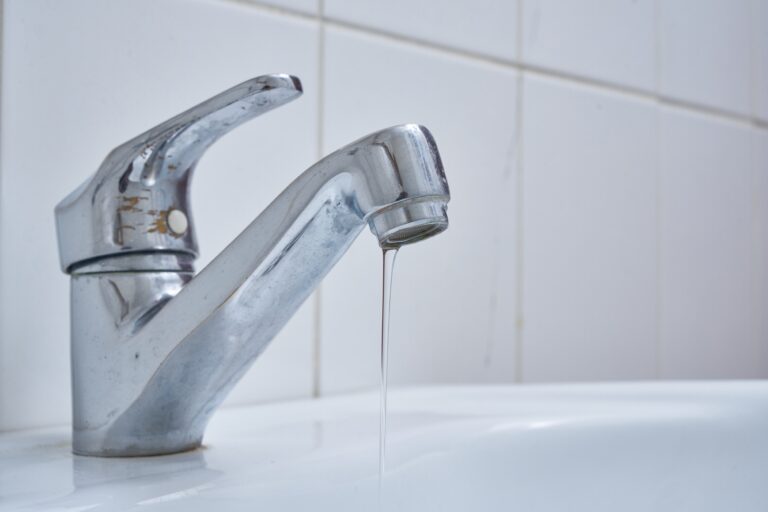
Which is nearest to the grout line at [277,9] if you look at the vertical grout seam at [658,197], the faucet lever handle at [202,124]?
the faucet lever handle at [202,124]

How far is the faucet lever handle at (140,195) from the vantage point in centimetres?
31

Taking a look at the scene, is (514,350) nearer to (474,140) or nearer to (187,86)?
(474,140)

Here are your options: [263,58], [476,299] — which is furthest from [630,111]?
[263,58]

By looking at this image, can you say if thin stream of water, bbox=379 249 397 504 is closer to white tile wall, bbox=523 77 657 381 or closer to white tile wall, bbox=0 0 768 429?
white tile wall, bbox=0 0 768 429

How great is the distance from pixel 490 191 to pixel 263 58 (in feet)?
0.57

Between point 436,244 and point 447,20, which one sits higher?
point 447,20

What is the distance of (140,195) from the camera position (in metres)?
0.32

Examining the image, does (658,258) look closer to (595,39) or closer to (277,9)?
(595,39)

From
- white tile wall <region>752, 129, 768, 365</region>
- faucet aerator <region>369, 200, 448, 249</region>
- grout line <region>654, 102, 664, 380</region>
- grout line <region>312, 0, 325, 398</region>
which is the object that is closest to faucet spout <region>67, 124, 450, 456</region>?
faucet aerator <region>369, 200, 448, 249</region>

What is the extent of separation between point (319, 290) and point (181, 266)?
17 centimetres

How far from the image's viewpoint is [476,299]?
0.56 metres

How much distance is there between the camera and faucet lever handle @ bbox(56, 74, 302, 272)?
0.31 m

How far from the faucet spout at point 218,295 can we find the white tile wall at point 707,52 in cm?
46

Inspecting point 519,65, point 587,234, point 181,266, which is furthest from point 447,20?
point 181,266
